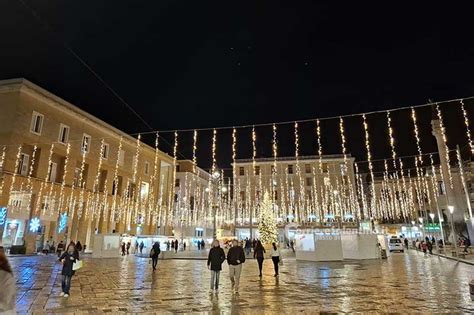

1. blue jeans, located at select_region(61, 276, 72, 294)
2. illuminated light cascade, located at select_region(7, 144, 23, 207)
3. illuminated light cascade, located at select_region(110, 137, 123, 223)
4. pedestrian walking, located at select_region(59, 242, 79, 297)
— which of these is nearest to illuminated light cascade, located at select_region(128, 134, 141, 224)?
illuminated light cascade, located at select_region(110, 137, 123, 223)

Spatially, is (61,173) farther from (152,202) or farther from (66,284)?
(66,284)

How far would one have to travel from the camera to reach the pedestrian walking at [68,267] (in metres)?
9.20

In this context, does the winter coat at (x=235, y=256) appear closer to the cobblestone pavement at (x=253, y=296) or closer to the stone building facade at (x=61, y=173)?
the cobblestone pavement at (x=253, y=296)

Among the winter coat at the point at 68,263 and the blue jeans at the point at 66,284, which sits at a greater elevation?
the winter coat at the point at 68,263

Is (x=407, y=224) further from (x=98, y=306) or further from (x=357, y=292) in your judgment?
(x=98, y=306)

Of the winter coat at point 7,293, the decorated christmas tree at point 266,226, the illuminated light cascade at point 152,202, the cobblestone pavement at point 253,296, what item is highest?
the illuminated light cascade at point 152,202

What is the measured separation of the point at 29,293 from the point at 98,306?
3.05 meters

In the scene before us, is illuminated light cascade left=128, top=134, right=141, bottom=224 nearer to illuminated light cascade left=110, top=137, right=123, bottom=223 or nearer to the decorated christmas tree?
illuminated light cascade left=110, top=137, right=123, bottom=223

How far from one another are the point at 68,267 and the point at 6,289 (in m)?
6.48

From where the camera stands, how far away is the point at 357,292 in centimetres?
971

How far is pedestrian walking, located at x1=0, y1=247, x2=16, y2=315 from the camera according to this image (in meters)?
3.38

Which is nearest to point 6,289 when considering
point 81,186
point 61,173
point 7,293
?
point 7,293

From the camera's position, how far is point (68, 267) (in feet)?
30.4

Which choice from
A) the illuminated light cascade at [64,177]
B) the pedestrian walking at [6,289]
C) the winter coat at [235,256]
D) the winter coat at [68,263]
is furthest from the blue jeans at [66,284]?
the illuminated light cascade at [64,177]
